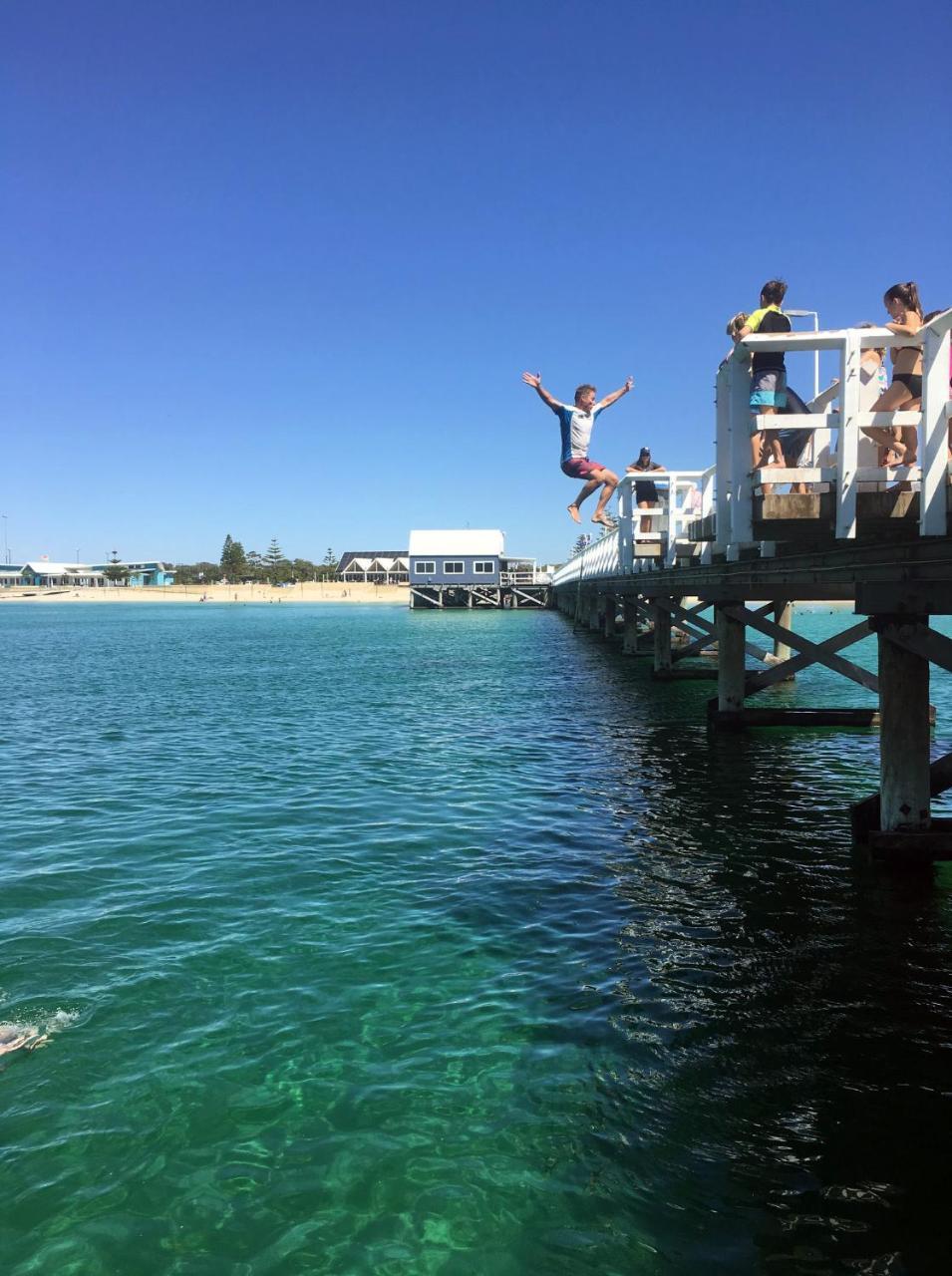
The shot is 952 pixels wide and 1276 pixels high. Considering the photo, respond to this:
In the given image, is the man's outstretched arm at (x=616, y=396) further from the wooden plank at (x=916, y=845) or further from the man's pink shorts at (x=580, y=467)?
the wooden plank at (x=916, y=845)

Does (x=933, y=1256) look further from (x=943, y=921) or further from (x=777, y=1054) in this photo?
(x=943, y=921)

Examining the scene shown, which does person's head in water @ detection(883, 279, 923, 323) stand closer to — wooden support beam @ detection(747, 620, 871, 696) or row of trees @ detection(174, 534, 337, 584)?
wooden support beam @ detection(747, 620, 871, 696)

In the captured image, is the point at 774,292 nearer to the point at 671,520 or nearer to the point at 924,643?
the point at 924,643

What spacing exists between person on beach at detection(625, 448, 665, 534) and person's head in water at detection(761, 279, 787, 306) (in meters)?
8.45

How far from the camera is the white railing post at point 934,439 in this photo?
5.83 m

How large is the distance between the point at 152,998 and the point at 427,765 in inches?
312

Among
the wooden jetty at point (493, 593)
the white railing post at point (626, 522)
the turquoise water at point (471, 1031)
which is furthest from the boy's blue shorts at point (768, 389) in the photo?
the wooden jetty at point (493, 593)

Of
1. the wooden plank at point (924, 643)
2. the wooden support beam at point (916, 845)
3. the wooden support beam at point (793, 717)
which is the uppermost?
the wooden plank at point (924, 643)

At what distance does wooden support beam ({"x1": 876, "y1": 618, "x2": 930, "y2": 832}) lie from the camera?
7730 millimetres

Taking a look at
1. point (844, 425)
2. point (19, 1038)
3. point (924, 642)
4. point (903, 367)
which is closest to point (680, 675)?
point (924, 642)

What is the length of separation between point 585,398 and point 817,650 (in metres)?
5.10

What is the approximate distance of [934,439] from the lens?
586 centimetres

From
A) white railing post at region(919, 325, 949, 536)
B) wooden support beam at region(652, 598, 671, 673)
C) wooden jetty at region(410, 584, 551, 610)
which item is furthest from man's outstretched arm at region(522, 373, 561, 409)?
wooden jetty at region(410, 584, 551, 610)

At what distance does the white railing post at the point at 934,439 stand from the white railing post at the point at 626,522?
1080cm
